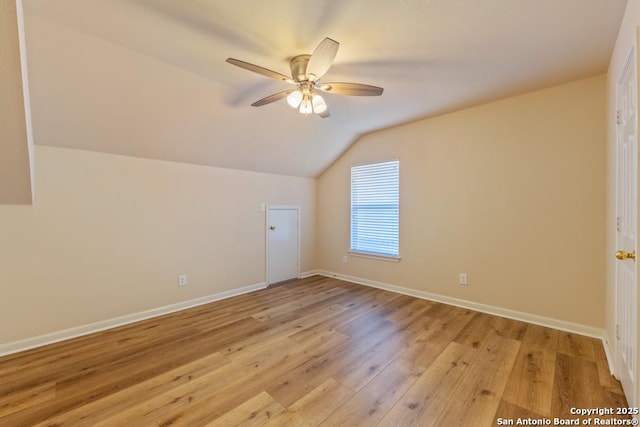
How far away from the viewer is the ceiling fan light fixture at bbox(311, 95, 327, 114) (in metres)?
2.22

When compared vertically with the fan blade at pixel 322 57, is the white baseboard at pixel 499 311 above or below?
below

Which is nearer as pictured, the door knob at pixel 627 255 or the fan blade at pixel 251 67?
the door knob at pixel 627 255

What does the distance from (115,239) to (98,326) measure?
2.96 ft

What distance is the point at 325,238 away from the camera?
16.6ft

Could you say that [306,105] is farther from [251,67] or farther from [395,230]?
[395,230]

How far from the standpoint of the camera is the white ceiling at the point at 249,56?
5.60 feet

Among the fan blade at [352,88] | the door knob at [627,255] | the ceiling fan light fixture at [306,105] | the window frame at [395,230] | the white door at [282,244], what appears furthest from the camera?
the white door at [282,244]

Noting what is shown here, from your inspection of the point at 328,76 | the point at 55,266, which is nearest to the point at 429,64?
the point at 328,76

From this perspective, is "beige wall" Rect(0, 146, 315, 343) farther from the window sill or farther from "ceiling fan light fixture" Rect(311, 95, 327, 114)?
"ceiling fan light fixture" Rect(311, 95, 327, 114)

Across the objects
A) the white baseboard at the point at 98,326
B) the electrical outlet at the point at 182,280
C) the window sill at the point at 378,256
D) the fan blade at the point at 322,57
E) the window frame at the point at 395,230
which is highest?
the fan blade at the point at 322,57

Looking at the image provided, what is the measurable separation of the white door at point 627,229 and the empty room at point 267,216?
0.10ft

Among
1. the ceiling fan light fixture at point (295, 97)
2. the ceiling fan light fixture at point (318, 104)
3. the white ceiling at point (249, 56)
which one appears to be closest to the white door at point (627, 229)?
the white ceiling at point (249, 56)

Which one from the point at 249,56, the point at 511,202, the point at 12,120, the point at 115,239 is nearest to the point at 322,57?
the point at 249,56

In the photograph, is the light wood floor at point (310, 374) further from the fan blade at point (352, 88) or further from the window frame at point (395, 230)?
the fan blade at point (352, 88)
